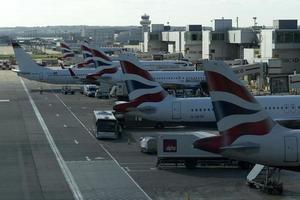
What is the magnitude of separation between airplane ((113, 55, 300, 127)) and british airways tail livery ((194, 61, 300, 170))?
22183 millimetres

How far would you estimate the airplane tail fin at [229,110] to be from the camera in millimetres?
24891

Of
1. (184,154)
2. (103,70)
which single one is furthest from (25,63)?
(184,154)

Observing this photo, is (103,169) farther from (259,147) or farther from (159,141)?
(259,147)

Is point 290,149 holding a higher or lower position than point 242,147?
lower

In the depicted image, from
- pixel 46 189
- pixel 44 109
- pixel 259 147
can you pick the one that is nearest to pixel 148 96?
pixel 46 189

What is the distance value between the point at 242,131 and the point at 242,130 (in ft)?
0.14

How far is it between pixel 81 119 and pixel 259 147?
40351mm

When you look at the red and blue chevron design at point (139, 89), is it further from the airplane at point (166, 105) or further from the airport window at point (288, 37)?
the airport window at point (288, 37)

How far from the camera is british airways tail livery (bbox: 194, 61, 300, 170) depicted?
82.3 feet

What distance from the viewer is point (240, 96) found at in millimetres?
25594

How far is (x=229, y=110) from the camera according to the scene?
25688mm

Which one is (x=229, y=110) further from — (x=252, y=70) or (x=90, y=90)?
(x=90, y=90)

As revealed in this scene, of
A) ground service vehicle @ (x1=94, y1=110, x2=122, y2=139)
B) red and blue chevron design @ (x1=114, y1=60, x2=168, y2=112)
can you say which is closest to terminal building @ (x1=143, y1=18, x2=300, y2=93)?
red and blue chevron design @ (x1=114, y1=60, x2=168, y2=112)

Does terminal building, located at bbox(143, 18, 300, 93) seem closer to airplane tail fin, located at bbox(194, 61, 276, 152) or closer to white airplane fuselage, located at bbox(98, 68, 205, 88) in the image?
white airplane fuselage, located at bbox(98, 68, 205, 88)
